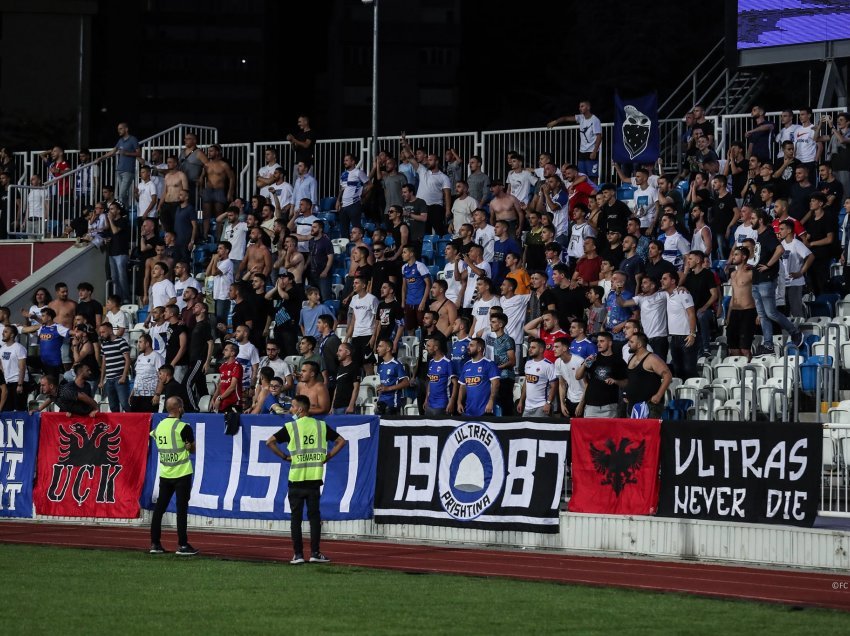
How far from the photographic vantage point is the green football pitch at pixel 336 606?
1241cm

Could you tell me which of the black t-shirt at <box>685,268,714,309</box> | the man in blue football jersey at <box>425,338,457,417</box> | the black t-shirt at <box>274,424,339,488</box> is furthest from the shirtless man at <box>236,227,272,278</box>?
the black t-shirt at <box>274,424,339,488</box>

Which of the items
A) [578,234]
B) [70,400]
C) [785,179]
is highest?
[785,179]

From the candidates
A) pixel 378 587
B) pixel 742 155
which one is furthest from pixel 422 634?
pixel 742 155

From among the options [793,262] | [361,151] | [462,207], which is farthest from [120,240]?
[793,262]

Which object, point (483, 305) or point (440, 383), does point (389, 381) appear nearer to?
point (440, 383)

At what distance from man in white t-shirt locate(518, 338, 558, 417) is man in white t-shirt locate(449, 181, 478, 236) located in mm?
6373

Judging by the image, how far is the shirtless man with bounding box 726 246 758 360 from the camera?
2077cm

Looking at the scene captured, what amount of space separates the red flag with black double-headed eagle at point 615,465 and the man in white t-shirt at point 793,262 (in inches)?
189

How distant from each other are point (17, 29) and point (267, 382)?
4245cm

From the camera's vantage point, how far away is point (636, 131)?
2588 centimetres

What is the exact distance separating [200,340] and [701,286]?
8085mm

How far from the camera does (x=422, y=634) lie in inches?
476

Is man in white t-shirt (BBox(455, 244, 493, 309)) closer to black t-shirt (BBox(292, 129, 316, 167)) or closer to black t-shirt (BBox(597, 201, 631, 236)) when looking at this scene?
black t-shirt (BBox(597, 201, 631, 236))

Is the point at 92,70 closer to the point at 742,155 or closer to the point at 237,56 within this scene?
the point at 742,155
